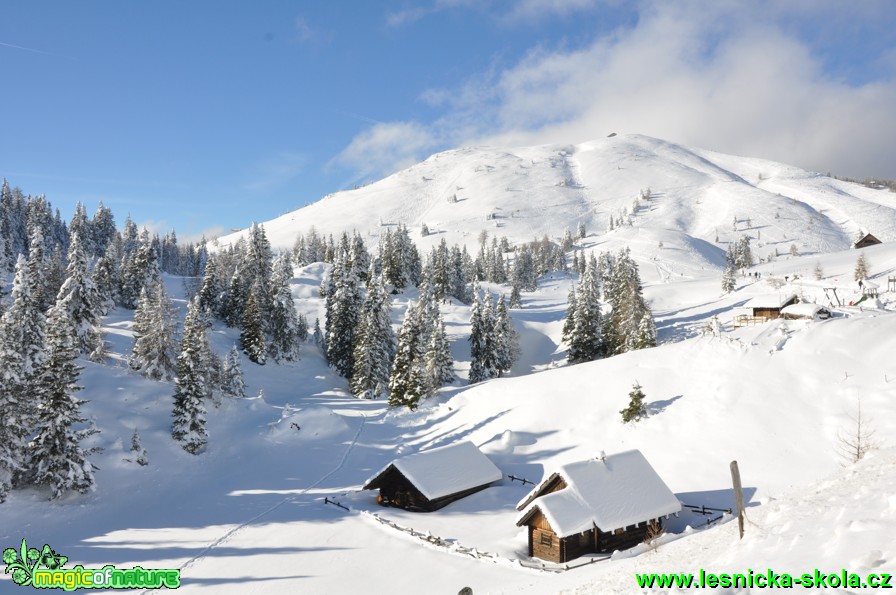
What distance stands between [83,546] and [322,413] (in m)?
27.5

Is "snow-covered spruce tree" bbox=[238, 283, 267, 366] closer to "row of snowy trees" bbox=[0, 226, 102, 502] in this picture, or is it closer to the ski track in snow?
the ski track in snow

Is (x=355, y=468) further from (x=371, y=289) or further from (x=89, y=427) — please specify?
(x=371, y=289)

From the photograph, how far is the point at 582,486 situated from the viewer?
96.6 feet

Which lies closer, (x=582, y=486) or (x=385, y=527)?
(x=582, y=486)

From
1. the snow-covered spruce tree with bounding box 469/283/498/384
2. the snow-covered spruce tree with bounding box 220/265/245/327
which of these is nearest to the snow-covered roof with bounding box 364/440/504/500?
the snow-covered spruce tree with bounding box 469/283/498/384

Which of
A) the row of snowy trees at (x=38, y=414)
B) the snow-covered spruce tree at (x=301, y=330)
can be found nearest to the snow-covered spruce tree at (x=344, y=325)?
the snow-covered spruce tree at (x=301, y=330)

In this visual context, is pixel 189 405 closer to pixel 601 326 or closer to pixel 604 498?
pixel 604 498

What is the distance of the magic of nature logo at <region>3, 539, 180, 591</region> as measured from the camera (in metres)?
24.6

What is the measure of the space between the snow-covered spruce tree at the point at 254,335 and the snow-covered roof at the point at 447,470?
4132 centimetres

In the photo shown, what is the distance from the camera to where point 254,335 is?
74.5 meters

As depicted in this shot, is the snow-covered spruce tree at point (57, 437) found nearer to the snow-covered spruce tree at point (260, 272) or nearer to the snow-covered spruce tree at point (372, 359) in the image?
the snow-covered spruce tree at point (372, 359)

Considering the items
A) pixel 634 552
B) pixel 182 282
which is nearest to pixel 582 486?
pixel 634 552

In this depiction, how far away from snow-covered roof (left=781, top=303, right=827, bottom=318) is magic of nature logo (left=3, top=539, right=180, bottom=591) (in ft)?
187

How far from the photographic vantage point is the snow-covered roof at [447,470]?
3628 cm
